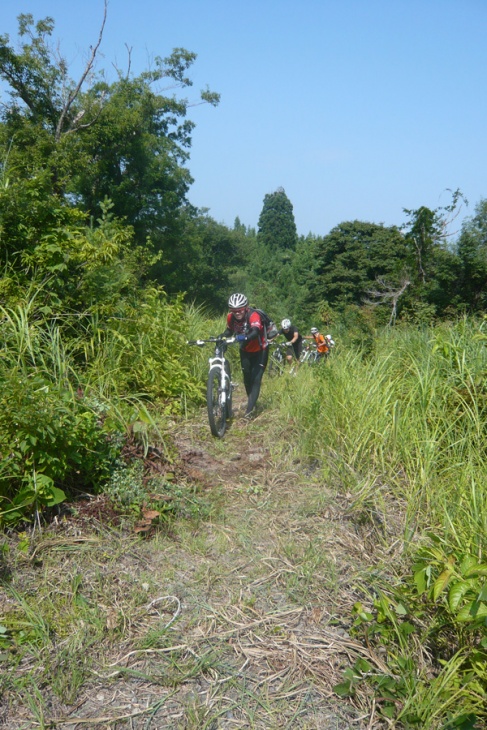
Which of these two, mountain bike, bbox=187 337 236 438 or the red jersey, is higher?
the red jersey

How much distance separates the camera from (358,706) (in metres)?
2.73

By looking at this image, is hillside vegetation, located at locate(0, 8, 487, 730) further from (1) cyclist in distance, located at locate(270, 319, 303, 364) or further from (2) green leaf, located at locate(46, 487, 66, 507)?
(1) cyclist in distance, located at locate(270, 319, 303, 364)

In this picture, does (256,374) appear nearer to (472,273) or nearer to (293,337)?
(293,337)

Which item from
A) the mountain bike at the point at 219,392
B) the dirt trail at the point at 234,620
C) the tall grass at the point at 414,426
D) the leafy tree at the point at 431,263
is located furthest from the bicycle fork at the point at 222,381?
the leafy tree at the point at 431,263

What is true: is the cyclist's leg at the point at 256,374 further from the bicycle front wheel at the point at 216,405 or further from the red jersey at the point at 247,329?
the bicycle front wheel at the point at 216,405

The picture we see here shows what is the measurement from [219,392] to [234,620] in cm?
358

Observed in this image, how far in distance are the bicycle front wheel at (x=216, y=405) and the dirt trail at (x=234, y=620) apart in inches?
54.9

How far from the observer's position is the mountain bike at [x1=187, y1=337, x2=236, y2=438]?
20.5 ft

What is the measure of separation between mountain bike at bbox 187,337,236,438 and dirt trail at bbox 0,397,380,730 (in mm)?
1464

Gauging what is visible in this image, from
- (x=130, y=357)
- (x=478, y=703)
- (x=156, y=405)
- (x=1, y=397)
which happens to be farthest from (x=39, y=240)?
(x=478, y=703)

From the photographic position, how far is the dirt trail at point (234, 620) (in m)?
2.66

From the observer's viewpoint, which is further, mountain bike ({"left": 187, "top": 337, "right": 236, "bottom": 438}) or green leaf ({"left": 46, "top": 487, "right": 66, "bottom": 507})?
mountain bike ({"left": 187, "top": 337, "right": 236, "bottom": 438})

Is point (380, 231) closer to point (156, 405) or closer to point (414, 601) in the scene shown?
point (156, 405)

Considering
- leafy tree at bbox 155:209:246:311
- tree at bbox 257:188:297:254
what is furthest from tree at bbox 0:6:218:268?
tree at bbox 257:188:297:254
